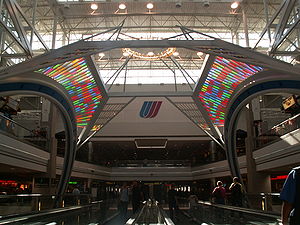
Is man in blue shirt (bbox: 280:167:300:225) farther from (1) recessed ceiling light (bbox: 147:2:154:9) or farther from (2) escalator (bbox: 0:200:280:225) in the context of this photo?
(1) recessed ceiling light (bbox: 147:2:154:9)

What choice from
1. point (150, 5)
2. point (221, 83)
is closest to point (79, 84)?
point (221, 83)

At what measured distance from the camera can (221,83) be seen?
76.3ft

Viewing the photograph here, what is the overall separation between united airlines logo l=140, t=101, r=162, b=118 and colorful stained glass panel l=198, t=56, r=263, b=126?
13.9 m

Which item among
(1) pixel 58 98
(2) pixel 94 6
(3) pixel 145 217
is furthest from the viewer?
(2) pixel 94 6

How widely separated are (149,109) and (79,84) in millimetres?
20125

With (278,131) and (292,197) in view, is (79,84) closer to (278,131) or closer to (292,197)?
(278,131)

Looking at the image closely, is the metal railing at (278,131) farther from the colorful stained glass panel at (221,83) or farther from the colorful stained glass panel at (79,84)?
the colorful stained glass panel at (79,84)

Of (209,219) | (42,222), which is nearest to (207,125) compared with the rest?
(209,219)

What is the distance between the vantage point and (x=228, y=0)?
102 ft

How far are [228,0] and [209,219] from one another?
78.6 feet

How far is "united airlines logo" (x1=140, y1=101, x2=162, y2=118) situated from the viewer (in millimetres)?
42500

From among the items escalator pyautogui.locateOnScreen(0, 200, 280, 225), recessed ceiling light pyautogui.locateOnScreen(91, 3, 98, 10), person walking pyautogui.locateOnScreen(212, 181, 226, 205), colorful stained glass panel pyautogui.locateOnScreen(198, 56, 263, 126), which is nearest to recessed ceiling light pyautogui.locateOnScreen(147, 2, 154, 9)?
recessed ceiling light pyautogui.locateOnScreen(91, 3, 98, 10)

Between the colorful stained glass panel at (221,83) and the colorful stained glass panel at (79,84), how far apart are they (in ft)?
25.8

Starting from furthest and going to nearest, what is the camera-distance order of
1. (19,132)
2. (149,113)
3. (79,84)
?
(149,113), (79,84), (19,132)
